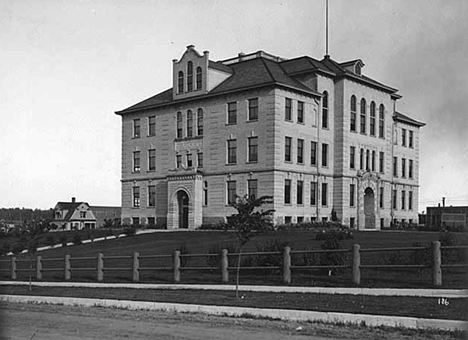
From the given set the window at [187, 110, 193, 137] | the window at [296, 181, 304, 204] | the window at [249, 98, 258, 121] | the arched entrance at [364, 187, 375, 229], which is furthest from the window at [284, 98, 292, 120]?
the arched entrance at [364, 187, 375, 229]

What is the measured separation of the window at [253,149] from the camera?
47.7 meters

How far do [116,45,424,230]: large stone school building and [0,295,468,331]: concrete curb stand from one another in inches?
1106

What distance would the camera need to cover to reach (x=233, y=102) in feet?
162

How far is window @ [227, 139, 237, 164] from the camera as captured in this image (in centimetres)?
4934

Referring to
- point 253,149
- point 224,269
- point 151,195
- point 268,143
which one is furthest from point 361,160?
point 224,269

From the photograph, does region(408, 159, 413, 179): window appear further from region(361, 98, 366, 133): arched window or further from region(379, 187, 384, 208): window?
region(361, 98, 366, 133): arched window

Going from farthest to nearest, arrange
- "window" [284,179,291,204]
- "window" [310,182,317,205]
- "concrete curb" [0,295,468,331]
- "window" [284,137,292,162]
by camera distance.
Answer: "window" [310,182,317,205], "window" [284,137,292,162], "window" [284,179,291,204], "concrete curb" [0,295,468,331]

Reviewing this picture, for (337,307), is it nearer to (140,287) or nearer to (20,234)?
(140,287)

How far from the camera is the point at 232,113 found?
4962 cm

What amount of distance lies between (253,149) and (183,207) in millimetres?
8672

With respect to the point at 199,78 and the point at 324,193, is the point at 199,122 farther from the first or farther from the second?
the point at 324,193

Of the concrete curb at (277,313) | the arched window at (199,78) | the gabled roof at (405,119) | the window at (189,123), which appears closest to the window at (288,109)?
the arched window at (199,78)

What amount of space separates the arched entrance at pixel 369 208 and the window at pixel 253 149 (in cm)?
1159

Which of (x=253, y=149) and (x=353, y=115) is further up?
(x=353, y=115)
